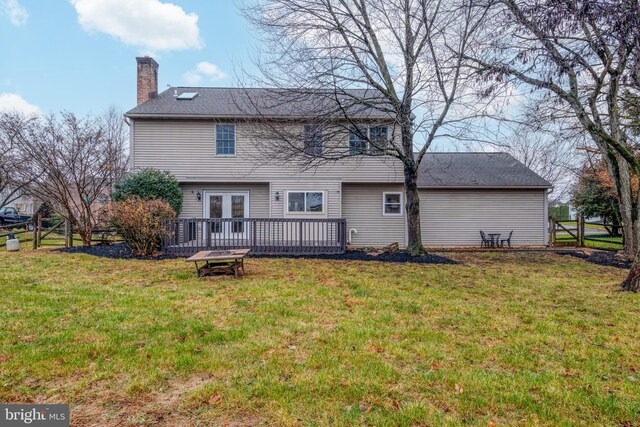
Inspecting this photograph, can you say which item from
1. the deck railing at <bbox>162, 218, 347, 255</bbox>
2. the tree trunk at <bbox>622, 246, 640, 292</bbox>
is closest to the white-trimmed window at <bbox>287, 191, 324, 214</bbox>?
the deck railing at <bbox>162, 218, 347, 255</bbox>

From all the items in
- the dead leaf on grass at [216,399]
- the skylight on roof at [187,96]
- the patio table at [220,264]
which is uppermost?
the skylight on roof at [187,96]

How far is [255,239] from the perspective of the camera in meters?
11.2

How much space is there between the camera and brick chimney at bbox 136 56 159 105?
1428 cm

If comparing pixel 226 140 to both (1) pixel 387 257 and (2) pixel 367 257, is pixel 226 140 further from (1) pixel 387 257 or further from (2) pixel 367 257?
(1) pixel 387 257

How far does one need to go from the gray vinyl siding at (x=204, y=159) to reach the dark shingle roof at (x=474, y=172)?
2.59 metres

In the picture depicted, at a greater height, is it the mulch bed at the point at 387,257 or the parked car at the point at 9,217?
the parked car at the point at 9,217

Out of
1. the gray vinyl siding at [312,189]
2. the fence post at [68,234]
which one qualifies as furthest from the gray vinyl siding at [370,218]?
the fence post at [68,234]

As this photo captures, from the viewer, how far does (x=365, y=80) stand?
9719 millimetres

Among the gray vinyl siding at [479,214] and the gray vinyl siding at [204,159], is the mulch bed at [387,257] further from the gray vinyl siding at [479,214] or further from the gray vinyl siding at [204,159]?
the gray vinyl siding at [479,214]

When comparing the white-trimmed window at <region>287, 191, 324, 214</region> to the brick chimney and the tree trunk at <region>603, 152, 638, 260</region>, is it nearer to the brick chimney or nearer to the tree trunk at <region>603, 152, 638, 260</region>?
the brick chimney

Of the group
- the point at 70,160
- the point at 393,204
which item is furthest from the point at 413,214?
the point at 70,160

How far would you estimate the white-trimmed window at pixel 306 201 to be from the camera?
1357cm

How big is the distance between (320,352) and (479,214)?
13.2 m

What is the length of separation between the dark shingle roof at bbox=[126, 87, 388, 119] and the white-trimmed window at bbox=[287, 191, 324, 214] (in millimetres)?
3247
